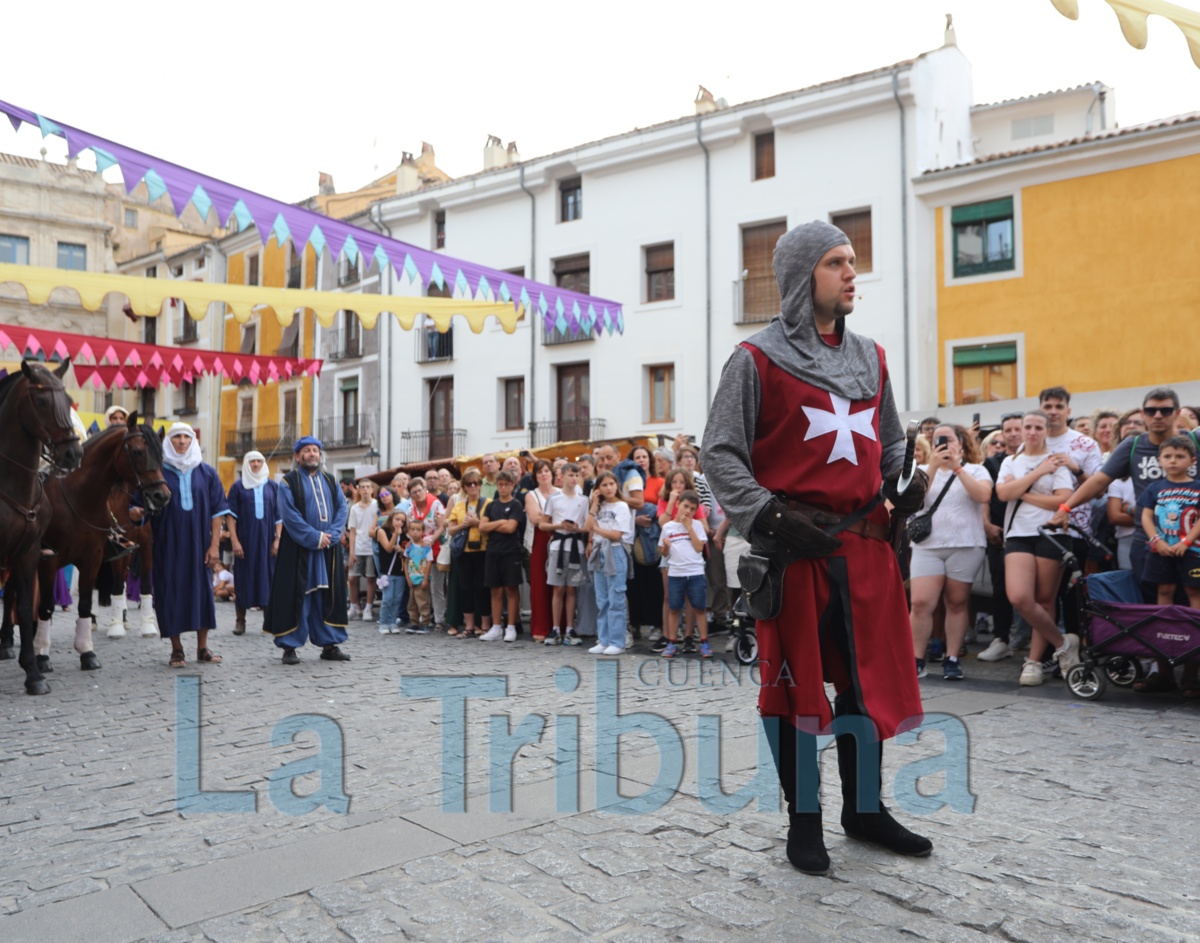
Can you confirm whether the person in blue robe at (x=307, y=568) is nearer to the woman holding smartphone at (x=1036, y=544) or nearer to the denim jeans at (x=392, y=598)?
the denim jeans at (x=392, y=598)

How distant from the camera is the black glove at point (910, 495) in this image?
135 inches

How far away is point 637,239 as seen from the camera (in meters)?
25.5

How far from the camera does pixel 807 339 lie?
3381 millimetres

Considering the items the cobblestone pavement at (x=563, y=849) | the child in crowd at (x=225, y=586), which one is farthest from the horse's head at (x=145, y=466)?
the child in crowd at (x=225, y=586)

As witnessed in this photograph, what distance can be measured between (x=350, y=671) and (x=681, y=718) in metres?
3.53

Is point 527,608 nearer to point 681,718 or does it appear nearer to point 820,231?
point 681,718

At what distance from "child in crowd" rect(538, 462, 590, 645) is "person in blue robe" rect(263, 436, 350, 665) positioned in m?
2.15

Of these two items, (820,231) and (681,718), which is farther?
(681,718)

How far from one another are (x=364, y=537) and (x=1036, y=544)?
8.86m

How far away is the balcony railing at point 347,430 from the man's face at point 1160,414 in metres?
27.6

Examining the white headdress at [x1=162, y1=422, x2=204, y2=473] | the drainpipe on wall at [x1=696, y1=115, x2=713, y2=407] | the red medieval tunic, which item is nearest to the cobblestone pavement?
the red medieval tunic

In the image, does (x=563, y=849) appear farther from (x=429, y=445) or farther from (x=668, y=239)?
(x=429, y=445)

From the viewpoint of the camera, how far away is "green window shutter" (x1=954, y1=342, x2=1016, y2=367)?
67.4ft

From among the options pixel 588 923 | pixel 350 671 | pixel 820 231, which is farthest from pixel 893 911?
pixel 350 671
